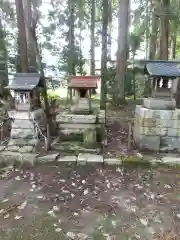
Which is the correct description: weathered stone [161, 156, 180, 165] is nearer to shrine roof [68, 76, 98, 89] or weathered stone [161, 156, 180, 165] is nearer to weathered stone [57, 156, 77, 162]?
weathered stone [57, 156, 77, 162]

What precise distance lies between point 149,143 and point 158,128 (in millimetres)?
490

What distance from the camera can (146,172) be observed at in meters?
6.05

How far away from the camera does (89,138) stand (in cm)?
714

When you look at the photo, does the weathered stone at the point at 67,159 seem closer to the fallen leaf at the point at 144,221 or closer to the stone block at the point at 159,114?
the stone block at the point at 159,114

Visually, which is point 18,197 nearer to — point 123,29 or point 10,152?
point 10,152

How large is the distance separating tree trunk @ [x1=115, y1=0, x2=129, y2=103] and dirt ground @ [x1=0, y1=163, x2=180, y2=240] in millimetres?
6042

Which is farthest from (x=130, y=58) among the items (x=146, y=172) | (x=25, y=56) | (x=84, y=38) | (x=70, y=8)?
(x=146, y=172)

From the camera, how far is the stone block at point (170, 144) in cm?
695

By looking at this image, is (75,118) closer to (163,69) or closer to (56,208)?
(163,69)

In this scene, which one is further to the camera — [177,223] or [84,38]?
[84,38]

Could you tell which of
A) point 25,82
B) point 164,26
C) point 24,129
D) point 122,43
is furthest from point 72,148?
point 164,26

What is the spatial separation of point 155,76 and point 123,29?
16.7 ft

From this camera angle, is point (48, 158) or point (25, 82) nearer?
point (48, 158)

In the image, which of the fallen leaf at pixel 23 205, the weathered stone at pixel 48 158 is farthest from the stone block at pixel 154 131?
the fallen leaf at pixel 23 205
